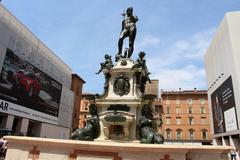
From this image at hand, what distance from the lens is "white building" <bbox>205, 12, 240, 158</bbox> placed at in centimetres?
3076

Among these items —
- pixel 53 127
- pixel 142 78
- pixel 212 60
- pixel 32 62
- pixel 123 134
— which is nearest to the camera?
pixel 123 134

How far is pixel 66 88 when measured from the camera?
47781 millimetres

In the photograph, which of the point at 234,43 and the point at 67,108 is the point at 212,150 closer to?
the point at 234,43

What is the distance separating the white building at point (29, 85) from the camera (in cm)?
2845

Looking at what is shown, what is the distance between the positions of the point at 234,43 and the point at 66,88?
32375 millimetres

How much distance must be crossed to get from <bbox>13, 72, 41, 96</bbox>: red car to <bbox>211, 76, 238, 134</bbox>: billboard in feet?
94.9

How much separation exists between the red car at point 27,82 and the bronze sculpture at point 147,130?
85.9 feet

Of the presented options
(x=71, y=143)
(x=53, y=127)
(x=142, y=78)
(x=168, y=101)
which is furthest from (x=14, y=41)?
(x=168, y=101)

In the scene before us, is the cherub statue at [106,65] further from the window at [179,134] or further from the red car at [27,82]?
the window at [179,134]

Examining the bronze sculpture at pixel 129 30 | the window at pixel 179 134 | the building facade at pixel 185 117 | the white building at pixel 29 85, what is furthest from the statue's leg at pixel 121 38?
the window at pixel 179 134

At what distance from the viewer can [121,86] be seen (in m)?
8.80

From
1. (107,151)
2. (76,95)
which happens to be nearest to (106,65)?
(107,151)

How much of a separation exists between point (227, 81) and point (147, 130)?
30.4 metres

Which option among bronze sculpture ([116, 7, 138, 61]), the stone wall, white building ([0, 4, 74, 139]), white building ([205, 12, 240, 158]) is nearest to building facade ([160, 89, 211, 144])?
white building ([205, 12, 240, 158])
